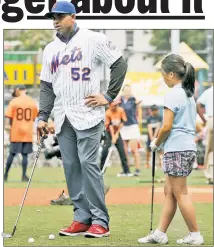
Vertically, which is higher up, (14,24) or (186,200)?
(14,24)

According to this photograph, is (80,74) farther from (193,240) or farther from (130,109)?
(130,109)

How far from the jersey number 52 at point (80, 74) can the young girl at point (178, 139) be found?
71 centimetres

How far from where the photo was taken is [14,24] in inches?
333

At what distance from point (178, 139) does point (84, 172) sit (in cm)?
100

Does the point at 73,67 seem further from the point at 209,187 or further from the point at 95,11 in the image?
the point at 209,187

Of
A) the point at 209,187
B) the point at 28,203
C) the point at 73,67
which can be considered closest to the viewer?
the point at 73,67

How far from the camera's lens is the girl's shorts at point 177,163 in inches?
309

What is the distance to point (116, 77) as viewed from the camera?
8383 mm

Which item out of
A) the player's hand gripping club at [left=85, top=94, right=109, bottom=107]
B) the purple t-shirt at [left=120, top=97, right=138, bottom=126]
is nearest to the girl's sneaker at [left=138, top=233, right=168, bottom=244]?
the player's hand gripping club at [left=85, top=94, right=109, bottom=107]

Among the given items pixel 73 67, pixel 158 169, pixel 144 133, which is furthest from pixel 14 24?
pixel 144 133

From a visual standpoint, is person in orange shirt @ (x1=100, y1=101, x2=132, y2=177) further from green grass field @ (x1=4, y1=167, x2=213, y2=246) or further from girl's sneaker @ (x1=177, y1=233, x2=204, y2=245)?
girl's sneaker @ (x1=177, y1=233, x2=204, y2=245)

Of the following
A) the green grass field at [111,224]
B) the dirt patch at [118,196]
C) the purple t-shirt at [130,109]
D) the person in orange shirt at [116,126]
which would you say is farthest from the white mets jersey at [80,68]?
the purple t-shirt at [130,109]

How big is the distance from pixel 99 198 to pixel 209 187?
26.2 feet

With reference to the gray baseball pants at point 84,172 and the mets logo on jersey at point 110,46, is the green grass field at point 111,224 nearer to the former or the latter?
the gray baseball pants at point 84,172
